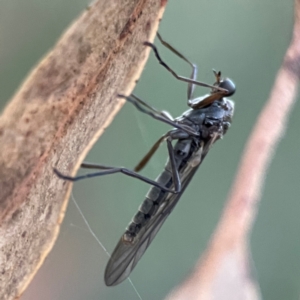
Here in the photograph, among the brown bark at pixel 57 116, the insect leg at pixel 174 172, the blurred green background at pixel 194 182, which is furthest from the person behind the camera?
the blurred green background at pixel 194 182

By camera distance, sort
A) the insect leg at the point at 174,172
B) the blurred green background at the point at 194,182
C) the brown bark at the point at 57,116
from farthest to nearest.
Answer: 1. the blurred green background at the point at 194,182
2. the insect leg at the point at 174,172
3. the brown bark at the point at 57,116

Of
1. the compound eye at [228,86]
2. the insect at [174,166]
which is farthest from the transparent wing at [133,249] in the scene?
the compound eye at [228,86]

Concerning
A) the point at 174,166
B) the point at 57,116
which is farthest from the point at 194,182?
the point at 57,116

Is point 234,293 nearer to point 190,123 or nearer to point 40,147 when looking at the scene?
point 190,123

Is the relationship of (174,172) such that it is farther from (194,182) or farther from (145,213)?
(194,182)

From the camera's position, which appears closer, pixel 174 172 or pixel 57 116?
pixel 57 116

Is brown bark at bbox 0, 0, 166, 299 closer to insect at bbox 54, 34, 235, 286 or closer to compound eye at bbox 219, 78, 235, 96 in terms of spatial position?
insect at bbox 54, 34, 235, 286

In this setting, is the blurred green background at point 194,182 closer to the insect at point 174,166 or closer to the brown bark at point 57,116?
the insect at point 174,166
